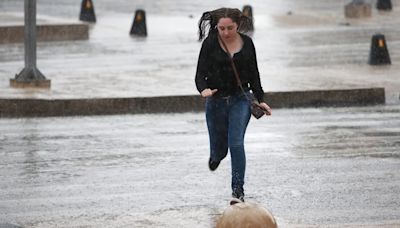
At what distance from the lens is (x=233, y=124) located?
11.9 metres

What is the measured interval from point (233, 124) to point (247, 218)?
8.34 feet

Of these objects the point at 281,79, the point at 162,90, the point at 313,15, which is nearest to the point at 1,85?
the point at 162,90

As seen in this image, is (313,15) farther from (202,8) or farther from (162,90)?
(162,90)

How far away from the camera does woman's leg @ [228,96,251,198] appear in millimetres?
11867

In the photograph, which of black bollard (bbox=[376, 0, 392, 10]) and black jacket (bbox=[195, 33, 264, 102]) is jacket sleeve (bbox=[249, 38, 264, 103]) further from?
black bollard (bbox=[376, 0, 392, 10])

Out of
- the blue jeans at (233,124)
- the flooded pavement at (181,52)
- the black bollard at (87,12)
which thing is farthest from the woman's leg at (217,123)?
the black bollard at (87,12)

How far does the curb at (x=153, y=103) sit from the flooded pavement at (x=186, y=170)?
261 millimetres

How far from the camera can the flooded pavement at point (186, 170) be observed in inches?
456

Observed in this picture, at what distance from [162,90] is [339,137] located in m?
3.49

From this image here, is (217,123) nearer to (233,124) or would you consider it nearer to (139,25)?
(233,124)

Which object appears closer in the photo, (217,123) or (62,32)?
(217,123)

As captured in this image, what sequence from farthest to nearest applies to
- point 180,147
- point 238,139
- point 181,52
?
point 181,52, point 180,147, point 238,139

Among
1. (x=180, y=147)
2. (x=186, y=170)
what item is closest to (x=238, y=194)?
(x=186, y=170)

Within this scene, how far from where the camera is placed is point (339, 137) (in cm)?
1591
